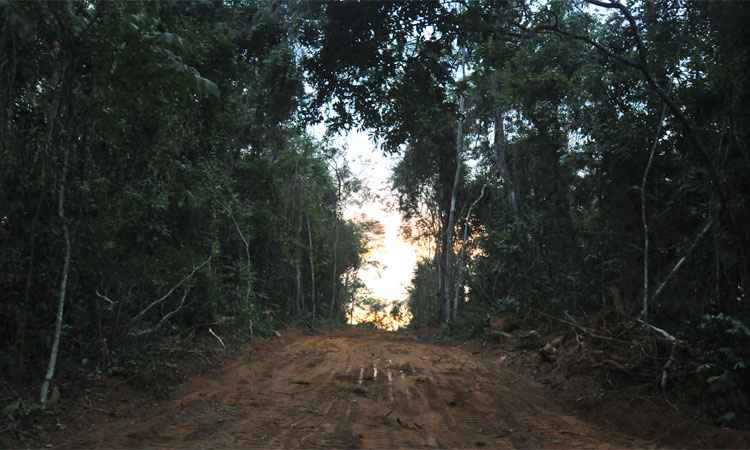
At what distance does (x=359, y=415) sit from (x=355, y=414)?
67 mm

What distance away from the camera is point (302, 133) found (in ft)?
31.1

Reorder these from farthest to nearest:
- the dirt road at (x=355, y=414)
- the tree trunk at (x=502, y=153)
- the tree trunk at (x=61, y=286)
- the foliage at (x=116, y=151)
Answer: the tree trunk at (x=502, y=153) < the tree trunk at (x=61, y=286) < the foliage at (x=116, y=151) < the dirt road at (x=355, y=414)

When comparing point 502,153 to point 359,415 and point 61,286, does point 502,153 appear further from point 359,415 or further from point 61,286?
point 61,286

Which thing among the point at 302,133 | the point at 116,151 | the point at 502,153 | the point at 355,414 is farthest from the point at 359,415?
the point at 502,153

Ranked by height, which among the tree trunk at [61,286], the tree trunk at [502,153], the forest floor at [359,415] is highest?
the tree trunk at [502,153]

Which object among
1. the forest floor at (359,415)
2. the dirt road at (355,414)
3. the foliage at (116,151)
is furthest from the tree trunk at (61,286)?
the dirt road at (355,414)

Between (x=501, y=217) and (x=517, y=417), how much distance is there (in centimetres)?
1123

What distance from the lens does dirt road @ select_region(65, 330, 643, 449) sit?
16.3 ft

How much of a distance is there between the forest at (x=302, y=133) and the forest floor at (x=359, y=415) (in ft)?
2.55

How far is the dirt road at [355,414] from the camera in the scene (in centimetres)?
496

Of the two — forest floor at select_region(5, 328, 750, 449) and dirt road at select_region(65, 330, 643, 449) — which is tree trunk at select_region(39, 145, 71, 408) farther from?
dirt road at select_region(65, 330, 643, 449)

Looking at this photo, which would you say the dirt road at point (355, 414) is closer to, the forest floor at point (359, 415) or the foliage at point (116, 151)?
the forest floor at point (359, 415)

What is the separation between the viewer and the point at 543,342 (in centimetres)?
1083

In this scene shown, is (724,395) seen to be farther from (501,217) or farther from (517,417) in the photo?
(501,217)
